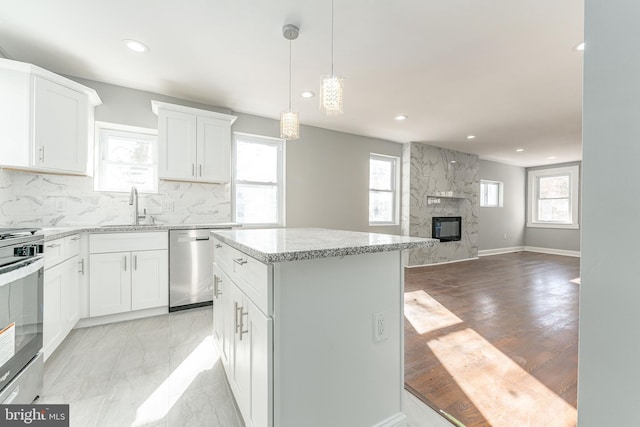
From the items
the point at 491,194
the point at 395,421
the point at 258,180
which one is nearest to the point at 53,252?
the point at 258,180

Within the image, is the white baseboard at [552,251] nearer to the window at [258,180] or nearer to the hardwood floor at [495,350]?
the hardwood floor at [495,350]

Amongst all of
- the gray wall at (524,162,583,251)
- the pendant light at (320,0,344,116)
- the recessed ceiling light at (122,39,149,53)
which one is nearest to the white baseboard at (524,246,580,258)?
the gray wall at (524,162,583,251)

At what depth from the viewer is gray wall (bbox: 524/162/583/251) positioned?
711cm

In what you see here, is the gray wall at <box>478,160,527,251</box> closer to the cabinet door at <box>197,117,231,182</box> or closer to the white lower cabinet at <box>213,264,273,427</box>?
the cabinet door at <box>197,117,231,182</box>

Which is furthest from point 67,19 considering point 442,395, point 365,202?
point 365,202

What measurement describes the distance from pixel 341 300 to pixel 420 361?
4.22ft

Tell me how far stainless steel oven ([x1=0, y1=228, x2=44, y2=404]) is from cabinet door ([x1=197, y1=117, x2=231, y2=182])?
76.8 inches

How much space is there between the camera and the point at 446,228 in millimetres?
6277

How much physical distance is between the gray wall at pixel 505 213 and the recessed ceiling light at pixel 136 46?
297 inches

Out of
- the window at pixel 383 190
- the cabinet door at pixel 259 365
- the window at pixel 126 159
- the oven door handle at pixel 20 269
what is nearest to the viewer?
the cabinet door at pixel 259 365

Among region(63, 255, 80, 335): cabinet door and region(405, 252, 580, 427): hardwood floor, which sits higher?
region(63, 255, 80, 335): cabinet door

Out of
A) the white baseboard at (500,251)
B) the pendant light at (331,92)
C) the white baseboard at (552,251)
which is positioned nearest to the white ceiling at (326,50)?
the pendant light at (331,92)

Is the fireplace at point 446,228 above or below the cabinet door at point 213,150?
below

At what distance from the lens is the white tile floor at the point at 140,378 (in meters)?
1.49
